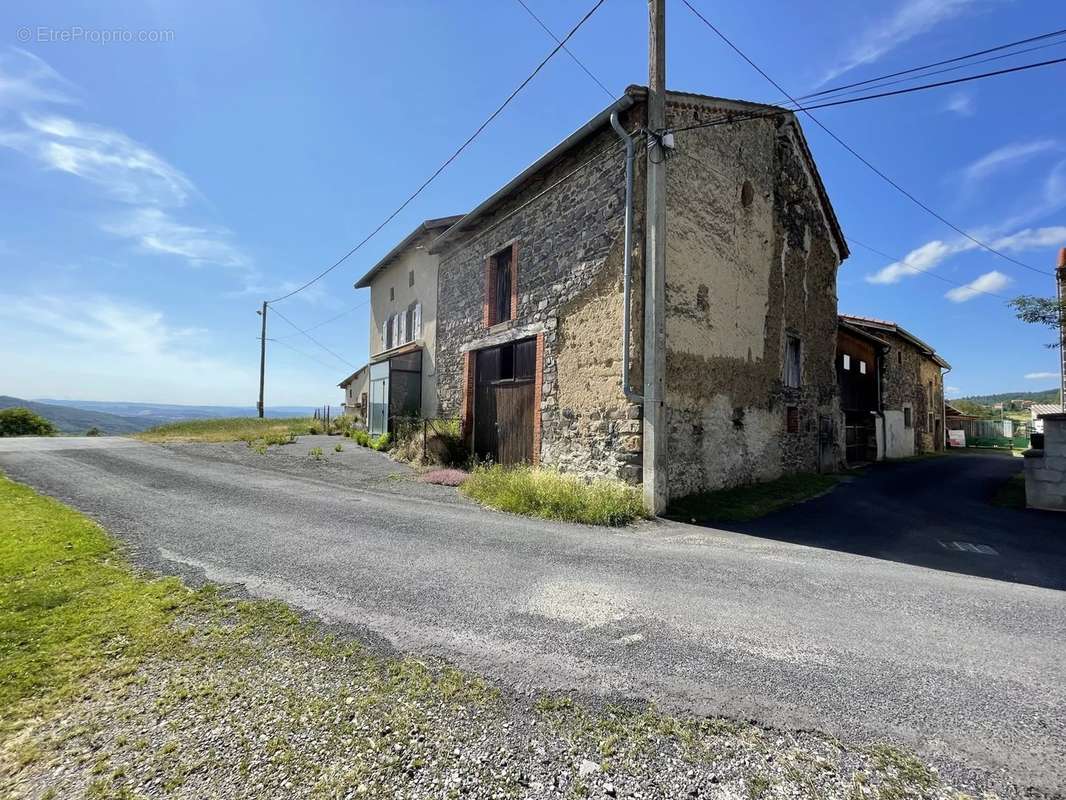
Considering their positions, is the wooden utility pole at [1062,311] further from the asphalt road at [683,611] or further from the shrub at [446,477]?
the shrub at [446,477]

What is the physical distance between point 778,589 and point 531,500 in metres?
4.07

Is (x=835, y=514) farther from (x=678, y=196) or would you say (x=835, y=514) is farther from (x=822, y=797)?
(x=822, y=797)

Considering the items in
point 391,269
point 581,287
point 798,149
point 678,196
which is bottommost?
point 581,287

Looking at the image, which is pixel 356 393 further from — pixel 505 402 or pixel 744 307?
pixel 744 307

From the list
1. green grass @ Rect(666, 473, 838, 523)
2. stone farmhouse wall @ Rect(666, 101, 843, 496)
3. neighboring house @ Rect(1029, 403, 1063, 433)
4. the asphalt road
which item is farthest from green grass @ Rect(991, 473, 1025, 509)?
stone farmhouse wall @ Rect(666, 101, 843, 496)

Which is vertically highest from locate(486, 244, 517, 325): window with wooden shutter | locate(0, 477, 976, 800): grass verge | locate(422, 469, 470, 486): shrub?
locate(486, 244, 517, 325): window with wooden shutter

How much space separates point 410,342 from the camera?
1698 centimetres

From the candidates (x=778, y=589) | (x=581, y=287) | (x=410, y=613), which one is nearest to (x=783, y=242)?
(x=581, y=287)

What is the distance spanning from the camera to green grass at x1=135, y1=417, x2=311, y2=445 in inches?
680

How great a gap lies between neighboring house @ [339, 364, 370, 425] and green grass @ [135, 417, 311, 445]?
206cm

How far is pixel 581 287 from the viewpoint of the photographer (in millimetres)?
9117

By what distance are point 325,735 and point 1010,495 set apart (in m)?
13.3

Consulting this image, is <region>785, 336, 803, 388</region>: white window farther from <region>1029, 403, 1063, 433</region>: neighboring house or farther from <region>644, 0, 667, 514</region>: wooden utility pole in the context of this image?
<region>1029, 403, 1063, 433</region>: neighboring house

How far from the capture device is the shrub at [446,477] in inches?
387
